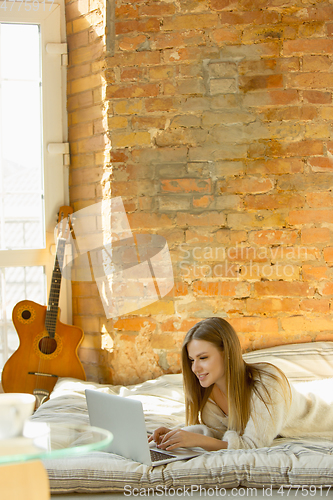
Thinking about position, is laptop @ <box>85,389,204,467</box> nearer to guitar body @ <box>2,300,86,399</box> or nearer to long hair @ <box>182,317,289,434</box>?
long hair @ <box>182,317,289,434</box>

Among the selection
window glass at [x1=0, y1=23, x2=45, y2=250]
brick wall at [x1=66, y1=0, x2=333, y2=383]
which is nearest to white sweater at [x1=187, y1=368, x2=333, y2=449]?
brick wall at [x1=66, y1=0, x2=333, y2=383]

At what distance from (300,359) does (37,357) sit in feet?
4.61

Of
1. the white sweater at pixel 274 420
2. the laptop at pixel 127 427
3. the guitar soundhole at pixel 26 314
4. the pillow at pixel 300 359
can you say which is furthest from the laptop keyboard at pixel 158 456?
the guitar soundhole at pixel 26 314

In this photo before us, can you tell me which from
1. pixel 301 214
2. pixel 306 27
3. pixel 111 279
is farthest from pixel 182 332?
pixel 306 27

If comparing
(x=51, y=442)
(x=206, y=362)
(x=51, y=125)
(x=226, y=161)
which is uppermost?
(x=51, y=125)

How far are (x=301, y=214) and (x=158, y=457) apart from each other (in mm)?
1581

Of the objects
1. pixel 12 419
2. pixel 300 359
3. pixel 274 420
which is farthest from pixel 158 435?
pixel 300 359

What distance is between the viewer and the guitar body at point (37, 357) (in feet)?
8.64

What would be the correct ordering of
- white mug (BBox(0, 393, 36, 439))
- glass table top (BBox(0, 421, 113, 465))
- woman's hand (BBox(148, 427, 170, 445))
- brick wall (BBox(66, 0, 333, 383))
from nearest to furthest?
glass table top (BBox(0, 421, 113, 465)) < white mug (BBox(0, 393, 36, 439)) < woman's hand (BBox(148, 427, 170, 445)) < brick wall (BBox(66, 0, 333, 383))

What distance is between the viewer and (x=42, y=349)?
265 cm

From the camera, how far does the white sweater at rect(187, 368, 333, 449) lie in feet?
5.17

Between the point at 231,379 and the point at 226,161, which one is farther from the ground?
the point at 226,161

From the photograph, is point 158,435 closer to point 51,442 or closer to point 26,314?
point 51,442

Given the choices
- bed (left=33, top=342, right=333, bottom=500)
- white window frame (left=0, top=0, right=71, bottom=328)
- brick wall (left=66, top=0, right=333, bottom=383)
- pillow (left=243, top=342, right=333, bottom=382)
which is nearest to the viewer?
bed (left=33, top=342, right=333, bottom=500)
